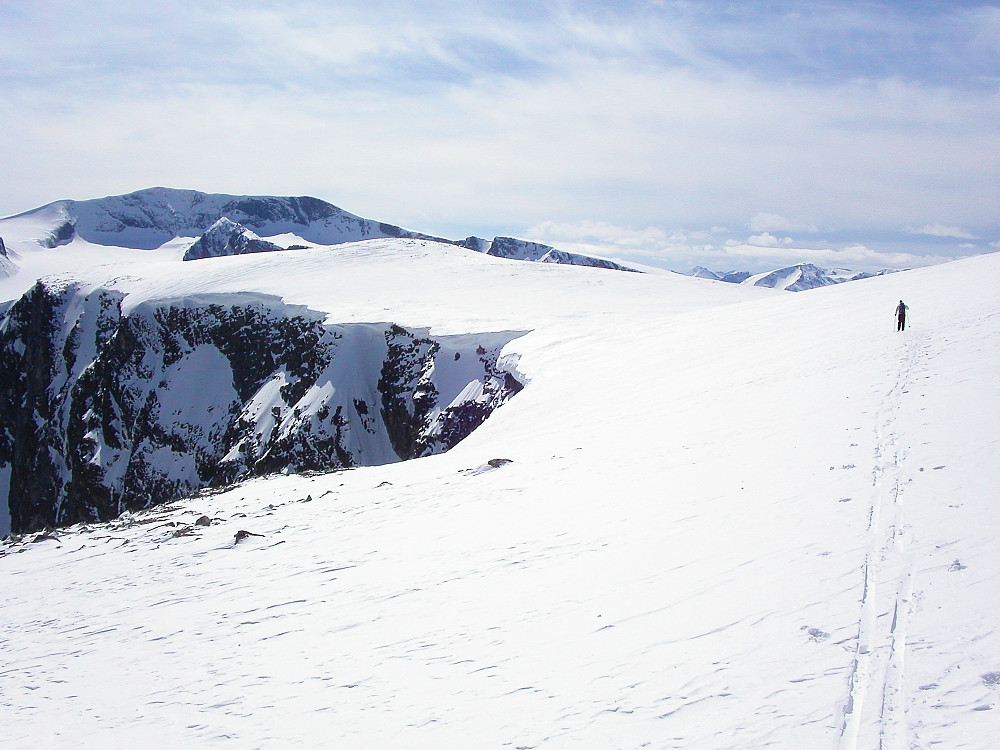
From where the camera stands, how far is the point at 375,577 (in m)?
9.76

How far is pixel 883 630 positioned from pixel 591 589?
3281 millimetres

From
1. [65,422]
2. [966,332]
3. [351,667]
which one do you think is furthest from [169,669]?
[65,422]

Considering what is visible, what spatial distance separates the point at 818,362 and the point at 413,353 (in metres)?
25.4

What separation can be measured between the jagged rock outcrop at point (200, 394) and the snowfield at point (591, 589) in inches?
575

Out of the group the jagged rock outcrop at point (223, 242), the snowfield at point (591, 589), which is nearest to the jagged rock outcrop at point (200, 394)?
the snowfield at point (591, 589)

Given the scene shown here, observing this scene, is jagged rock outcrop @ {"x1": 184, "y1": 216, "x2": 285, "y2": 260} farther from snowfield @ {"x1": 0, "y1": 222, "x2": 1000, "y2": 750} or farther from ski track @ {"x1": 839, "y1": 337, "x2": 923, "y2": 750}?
ski track @ {"x1": 839, "y1": 337, "x2": 923, "y2": 750}

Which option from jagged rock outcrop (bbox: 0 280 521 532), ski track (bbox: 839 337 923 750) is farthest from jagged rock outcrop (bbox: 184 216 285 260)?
ski track (bbox: 839 337 923 750)

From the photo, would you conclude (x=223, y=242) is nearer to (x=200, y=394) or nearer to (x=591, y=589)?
(x=200, y=394)

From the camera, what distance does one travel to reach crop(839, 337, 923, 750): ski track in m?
4.62

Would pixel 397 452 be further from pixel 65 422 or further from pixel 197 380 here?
pixel 65 422

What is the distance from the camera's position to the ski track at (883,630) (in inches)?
182

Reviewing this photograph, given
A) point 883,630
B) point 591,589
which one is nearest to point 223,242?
point 591,589

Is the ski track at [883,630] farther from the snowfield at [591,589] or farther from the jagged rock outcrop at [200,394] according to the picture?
the jagged rock outcrop at [200,394]

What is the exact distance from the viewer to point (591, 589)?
7.84 m
